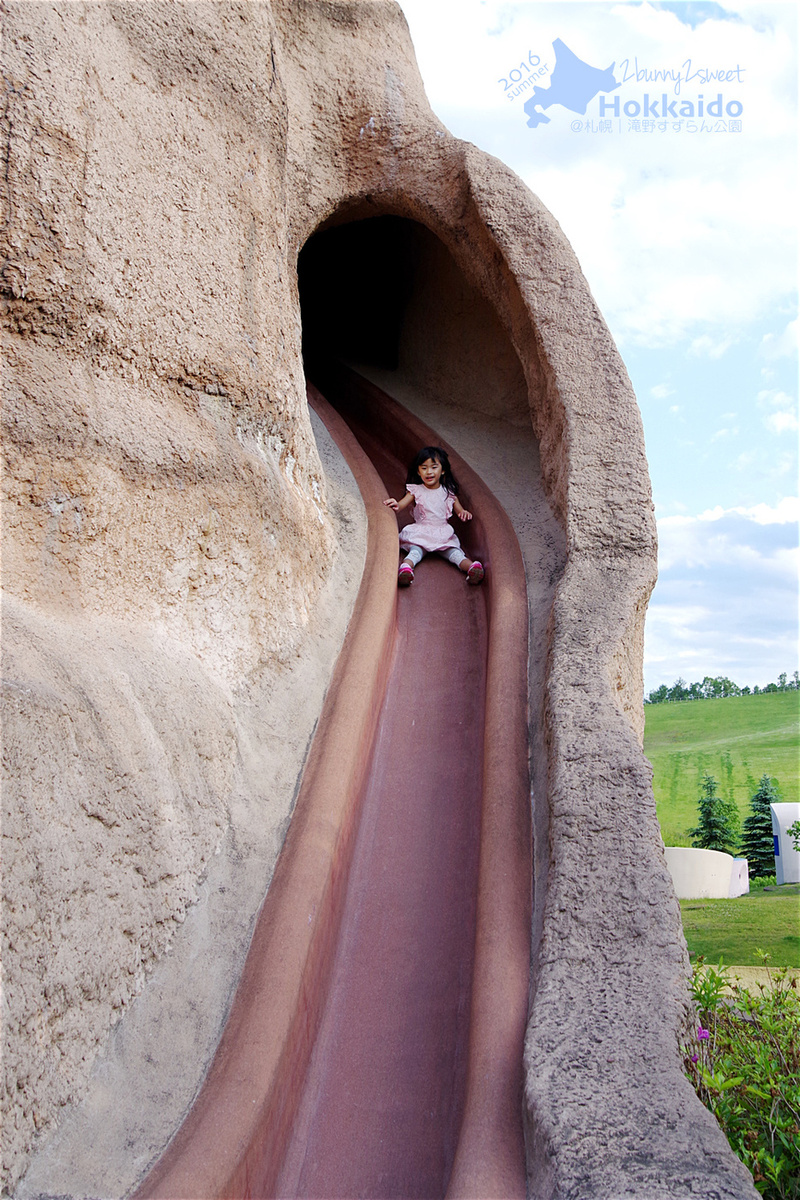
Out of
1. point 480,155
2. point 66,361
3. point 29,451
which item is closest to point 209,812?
point 29,451

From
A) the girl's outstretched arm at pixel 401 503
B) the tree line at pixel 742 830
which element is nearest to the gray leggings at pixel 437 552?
the girl's outstretched arm at pixel 401 503

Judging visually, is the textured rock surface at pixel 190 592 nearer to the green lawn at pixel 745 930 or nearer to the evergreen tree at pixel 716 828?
the green lawn at pixel 745 930

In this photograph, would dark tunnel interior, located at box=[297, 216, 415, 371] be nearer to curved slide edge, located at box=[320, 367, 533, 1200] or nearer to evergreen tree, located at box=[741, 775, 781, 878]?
curved slide edge, located at box=[320, 367, 533, 1200]

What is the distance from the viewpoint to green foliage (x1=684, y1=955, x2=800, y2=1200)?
2.46m

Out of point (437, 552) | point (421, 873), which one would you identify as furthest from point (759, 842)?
point (421, 873)

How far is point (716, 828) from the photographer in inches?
634

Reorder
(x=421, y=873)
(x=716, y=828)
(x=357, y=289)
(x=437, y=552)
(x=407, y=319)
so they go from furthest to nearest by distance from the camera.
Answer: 1. (x=716, y=828)
2. (x=357, y=289)
3. (x=407, y=319)
4. (x=437, y=552)
5. (x=421, y=873)

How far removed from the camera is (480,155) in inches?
182

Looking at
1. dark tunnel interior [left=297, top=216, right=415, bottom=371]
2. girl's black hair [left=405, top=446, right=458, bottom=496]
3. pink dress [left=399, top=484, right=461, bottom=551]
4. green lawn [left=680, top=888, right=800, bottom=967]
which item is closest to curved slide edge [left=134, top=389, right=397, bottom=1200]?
pink dress [left=399, top=484, right=461, bottom=551]

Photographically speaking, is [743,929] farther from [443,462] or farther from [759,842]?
[759,842]

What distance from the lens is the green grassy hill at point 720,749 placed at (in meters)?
19.4

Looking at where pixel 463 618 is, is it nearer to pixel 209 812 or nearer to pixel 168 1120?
pixel 209 812

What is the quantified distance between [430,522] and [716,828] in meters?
13.6

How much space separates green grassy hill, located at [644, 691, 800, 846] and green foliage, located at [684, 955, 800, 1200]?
12.4m
